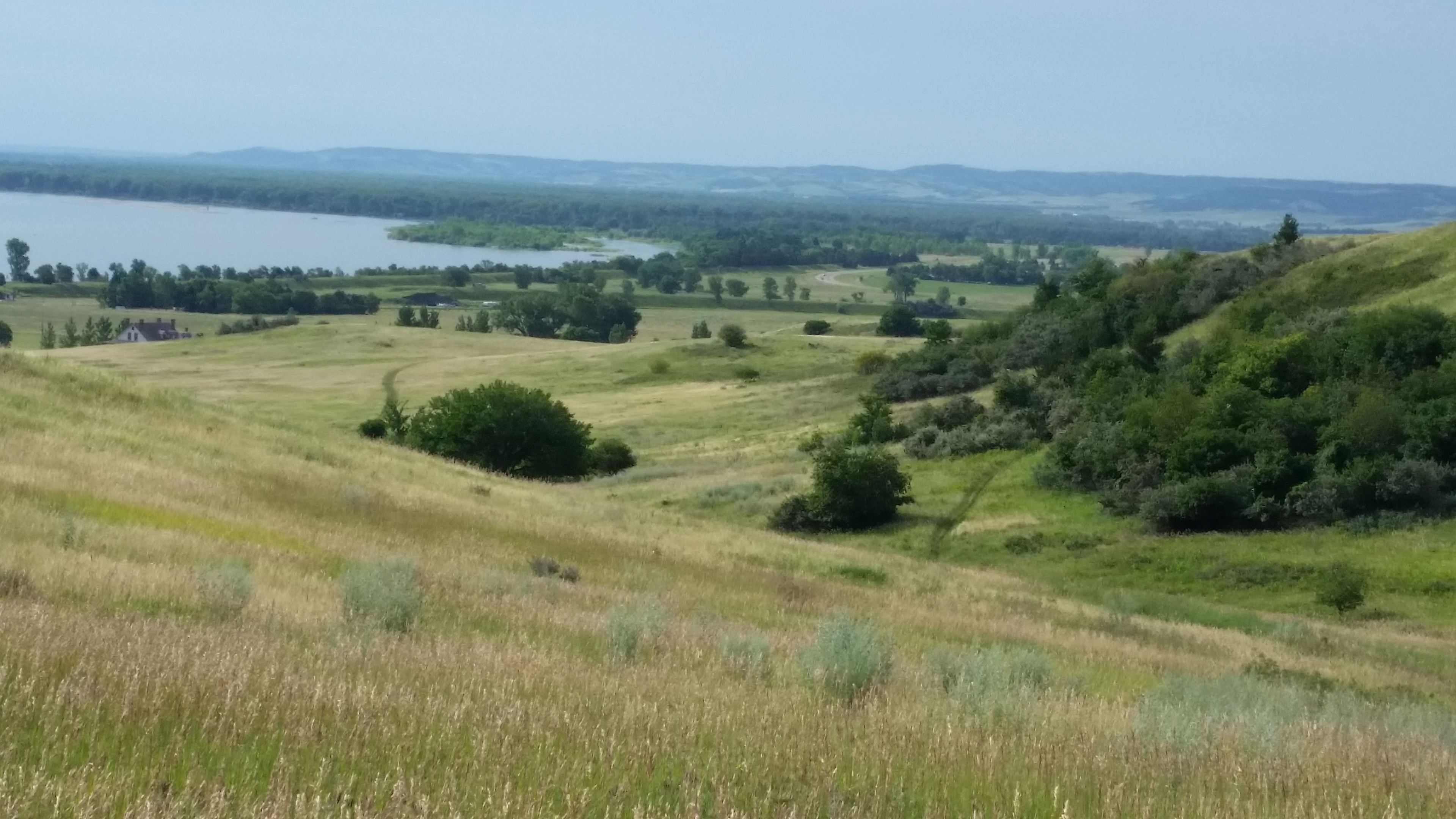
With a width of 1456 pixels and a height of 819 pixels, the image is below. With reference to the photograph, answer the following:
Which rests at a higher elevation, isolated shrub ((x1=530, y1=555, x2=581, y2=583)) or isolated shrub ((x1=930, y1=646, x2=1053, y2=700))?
isolated shrub ((x1=930, y1=646, x2=1053, y2=700))

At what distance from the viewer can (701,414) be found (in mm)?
72625

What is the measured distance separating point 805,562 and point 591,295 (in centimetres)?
11930

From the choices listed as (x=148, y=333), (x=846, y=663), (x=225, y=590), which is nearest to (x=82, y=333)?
(x=148, y=333)

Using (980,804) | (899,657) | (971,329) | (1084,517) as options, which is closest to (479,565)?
(899,657)

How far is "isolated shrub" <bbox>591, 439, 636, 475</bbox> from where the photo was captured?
56938mm

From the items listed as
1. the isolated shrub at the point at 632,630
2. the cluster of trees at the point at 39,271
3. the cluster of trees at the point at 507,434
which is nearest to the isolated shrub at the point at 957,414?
the cluster of trees at the point at 507,434

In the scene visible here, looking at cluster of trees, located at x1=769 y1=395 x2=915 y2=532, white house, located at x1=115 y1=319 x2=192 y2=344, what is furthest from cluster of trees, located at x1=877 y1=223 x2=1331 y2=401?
white house, located at x1=115 y1=319 x2=192 y2=344

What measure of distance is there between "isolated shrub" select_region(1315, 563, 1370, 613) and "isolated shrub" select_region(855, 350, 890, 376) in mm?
48770

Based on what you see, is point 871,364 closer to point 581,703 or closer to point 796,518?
point 796,518

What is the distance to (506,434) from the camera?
53.5m

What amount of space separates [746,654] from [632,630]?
925mm

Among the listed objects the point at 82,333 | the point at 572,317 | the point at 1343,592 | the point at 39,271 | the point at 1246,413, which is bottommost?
the point at 82,333

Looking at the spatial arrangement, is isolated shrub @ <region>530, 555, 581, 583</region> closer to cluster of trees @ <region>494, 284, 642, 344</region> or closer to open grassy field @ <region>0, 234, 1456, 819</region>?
open grassy field @ <region>0, 234, 1456, 819</region>

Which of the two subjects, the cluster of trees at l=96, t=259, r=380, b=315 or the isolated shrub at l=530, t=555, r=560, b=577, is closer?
the isolated shrub at l=530, t=555, r=560, b=577
